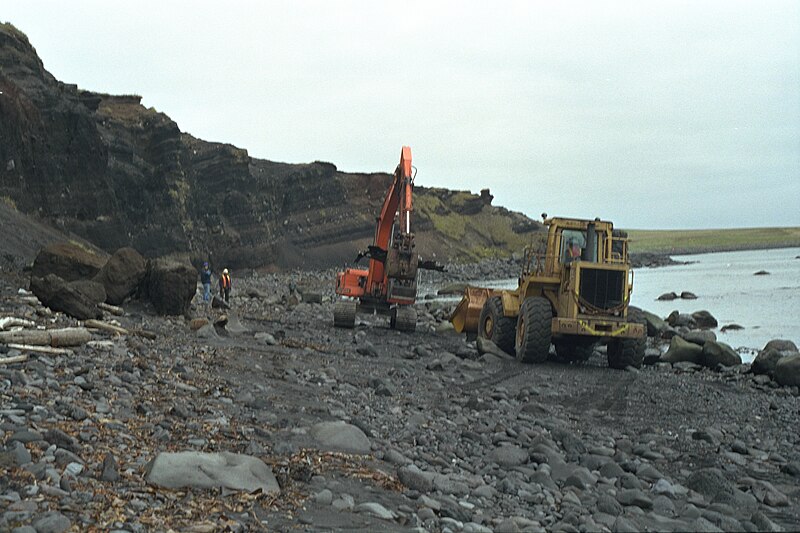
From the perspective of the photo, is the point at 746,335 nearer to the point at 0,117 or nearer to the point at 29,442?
the point at 29,442

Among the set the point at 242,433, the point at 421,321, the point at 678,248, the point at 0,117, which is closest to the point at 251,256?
the point at 0,117

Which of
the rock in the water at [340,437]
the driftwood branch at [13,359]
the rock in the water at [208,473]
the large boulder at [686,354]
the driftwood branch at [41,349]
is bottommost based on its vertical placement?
the large boulder at [686,354]

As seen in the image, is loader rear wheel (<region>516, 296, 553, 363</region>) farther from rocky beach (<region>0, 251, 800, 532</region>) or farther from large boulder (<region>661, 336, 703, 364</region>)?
large boulder (<region>661, 336, 703, 364</region>)

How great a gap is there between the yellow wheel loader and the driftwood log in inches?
371

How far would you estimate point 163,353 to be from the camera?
12.8 metres

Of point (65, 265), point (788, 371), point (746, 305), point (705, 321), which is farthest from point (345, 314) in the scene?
point (746, 305)

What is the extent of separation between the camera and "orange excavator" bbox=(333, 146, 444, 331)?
75.9ft

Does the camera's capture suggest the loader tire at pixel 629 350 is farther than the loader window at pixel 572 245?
No

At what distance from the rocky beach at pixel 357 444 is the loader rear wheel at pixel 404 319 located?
25.7 ft

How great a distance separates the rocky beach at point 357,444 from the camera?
18.7ft

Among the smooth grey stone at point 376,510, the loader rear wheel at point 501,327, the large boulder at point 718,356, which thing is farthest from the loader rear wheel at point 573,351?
the smooth grey stone at point 376,510

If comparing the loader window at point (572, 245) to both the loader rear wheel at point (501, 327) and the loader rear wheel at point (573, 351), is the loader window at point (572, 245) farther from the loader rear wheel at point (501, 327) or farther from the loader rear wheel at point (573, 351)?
the loader rear wheel at point (573, 351)

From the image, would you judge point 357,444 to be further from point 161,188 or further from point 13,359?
point 161,188

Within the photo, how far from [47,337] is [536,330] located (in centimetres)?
1005
